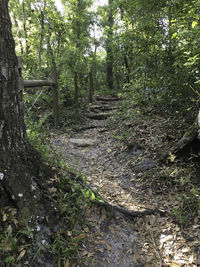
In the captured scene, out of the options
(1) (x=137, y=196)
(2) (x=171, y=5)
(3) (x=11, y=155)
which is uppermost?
(2) (x=171, y=5)

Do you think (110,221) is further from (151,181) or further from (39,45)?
(39,45)

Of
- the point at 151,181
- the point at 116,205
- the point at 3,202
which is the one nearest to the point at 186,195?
the point at 151,181

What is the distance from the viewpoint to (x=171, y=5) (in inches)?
199

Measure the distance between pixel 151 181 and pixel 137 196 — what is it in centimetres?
47

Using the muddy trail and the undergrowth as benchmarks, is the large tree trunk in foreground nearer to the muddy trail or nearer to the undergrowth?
the muddy trail

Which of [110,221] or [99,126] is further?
[99,126]

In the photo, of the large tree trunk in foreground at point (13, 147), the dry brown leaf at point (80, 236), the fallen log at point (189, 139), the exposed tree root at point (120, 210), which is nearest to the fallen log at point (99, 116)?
the fallen log at point (189, 139)

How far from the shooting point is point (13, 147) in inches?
91.8

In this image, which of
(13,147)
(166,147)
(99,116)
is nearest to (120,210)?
(13,147)

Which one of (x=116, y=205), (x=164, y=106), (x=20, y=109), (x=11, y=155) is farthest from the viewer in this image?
(x=164, y=106)

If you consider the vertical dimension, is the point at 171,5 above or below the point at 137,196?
above

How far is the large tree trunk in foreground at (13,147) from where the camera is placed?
2.16m

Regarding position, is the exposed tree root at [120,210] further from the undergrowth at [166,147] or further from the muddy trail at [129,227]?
the undergrowth at [166,147]

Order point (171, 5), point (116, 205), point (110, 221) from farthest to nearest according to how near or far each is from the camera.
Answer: point (171, 5), point (116, 205), point (110, 221)
